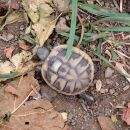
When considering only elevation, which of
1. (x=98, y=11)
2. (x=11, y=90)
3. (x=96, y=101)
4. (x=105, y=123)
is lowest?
(x=105, y=123)

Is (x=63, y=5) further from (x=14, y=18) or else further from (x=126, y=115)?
(x=126, y=115)

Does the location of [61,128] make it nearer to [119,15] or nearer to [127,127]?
[127,127]

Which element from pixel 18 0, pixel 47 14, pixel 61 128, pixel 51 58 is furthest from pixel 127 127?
pixel 18 0

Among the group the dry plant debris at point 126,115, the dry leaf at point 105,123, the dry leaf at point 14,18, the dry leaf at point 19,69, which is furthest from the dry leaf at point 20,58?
the dry plant debris at point 126,115

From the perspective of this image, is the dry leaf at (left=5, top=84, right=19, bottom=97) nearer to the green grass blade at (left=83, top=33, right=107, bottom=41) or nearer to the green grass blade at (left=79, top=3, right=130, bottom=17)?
the green grass blade at (left=83, top=33, right=107, bottom=41)

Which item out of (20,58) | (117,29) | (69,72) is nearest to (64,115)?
(69,72)
